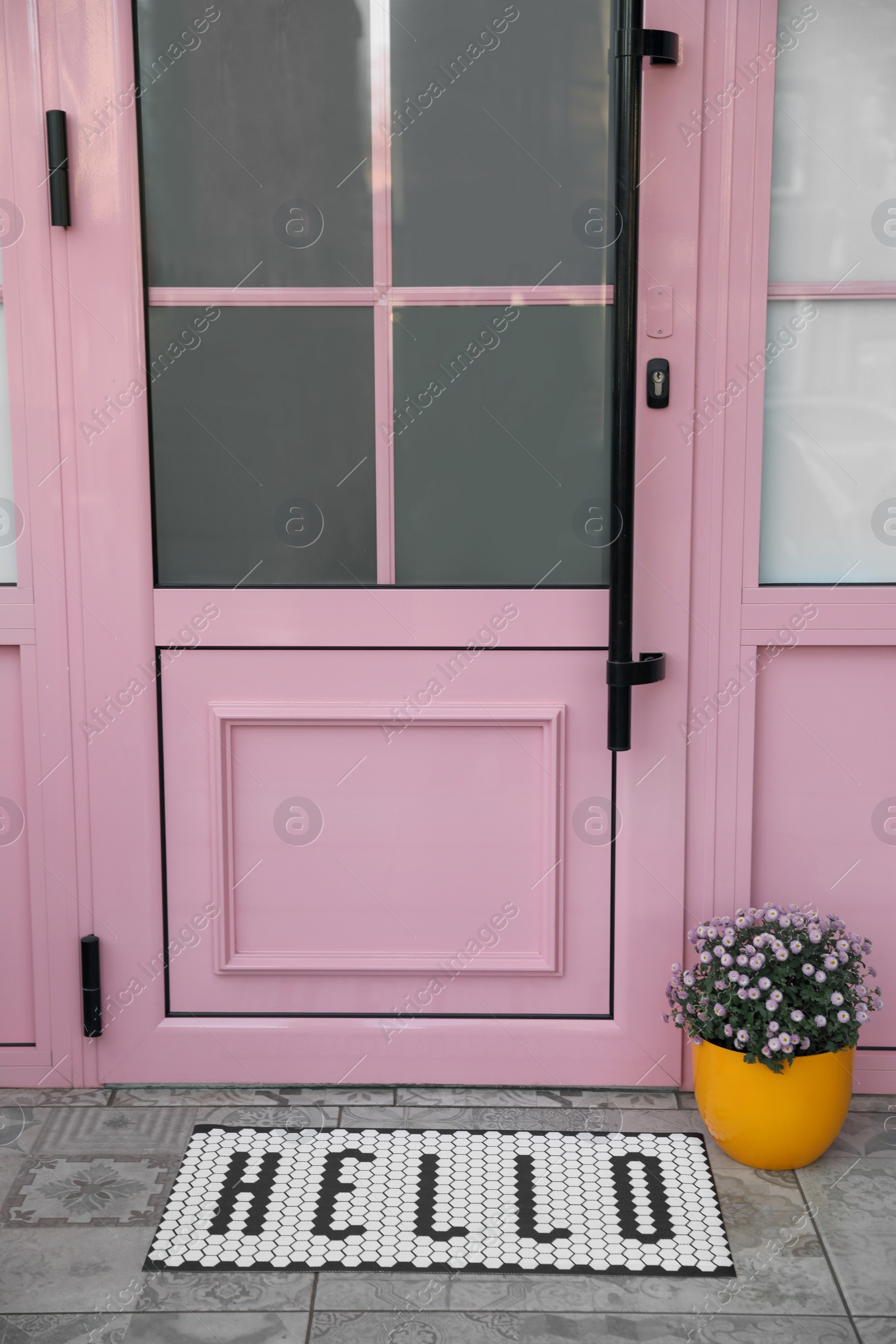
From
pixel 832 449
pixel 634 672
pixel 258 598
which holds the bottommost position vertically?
pixel 634 672

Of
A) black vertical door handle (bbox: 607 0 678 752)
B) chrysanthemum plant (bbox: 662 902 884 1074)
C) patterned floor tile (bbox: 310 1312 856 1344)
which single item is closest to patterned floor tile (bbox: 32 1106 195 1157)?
patterned floor tile (bbox: 310 1312 856 1344)

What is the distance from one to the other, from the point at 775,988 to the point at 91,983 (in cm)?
129

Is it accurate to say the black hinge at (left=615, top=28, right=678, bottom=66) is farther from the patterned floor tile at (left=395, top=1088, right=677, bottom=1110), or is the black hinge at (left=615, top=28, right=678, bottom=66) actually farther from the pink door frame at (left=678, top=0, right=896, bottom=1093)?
the patterned floor tile at (left=395, top=1088, right=677, bottom=1110)

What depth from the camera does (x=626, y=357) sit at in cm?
194

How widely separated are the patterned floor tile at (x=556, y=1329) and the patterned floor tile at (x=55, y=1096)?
2.49 ft

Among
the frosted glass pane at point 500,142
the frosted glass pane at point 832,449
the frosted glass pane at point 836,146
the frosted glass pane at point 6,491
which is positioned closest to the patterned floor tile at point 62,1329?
the frosted glass pane at point 6,491

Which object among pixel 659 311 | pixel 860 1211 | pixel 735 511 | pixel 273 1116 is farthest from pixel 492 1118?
pixel 659 311

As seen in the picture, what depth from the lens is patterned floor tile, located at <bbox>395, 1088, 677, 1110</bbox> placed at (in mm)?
2164

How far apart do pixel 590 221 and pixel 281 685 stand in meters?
1.04

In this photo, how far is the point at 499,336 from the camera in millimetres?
2061

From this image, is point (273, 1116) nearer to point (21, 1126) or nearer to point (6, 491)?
point (21, 1126)

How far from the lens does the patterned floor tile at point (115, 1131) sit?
2.03 meters

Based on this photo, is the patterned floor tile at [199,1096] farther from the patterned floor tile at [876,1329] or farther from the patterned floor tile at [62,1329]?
the patterned floor tile at [876,1329]

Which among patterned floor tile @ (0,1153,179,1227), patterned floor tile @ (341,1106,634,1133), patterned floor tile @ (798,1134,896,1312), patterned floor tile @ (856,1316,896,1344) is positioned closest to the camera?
patterned floor tile @ (856,1316,896,1344)
